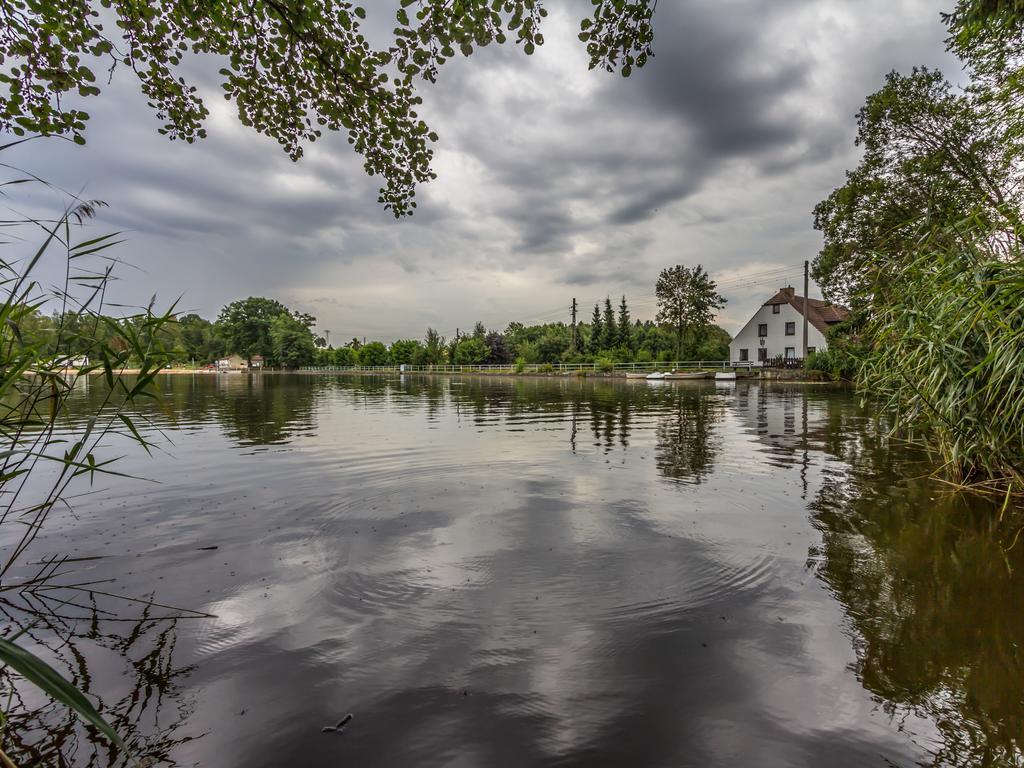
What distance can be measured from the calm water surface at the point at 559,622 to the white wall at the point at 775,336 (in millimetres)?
44392

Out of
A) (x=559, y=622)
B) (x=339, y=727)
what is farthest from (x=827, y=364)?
(x=339, y=727)

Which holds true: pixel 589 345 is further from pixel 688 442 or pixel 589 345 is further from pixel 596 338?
pixel 688 442

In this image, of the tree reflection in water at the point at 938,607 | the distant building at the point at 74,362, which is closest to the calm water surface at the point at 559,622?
the tree reflection in water at the point at 938,607

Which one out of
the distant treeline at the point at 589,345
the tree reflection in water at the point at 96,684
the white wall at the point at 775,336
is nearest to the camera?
the tree reflection in water at the point at 96,684

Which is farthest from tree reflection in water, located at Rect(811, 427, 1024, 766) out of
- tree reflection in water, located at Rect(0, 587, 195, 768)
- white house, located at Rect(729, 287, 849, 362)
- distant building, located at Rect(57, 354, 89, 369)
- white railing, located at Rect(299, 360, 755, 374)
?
white house, located at Rect(729, 287, 849, 362)

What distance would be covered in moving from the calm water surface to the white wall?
44392 mm

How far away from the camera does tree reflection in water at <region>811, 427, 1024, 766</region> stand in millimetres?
2242

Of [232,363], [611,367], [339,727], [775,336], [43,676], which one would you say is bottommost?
[339,727]

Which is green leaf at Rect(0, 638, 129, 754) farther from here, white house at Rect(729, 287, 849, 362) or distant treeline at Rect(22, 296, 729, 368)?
white house at Rect(729, 287, 849, 362)

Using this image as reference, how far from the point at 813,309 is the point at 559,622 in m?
54.0

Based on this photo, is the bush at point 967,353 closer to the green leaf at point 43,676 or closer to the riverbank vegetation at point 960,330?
the riverbank vegetation at point 960,330

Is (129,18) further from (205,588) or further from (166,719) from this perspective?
(166,719)

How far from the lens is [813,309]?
153 ft

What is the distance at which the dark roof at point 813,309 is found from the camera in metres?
45.1
